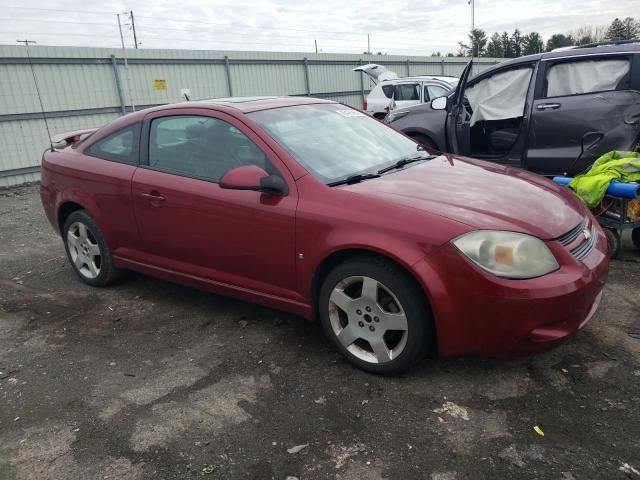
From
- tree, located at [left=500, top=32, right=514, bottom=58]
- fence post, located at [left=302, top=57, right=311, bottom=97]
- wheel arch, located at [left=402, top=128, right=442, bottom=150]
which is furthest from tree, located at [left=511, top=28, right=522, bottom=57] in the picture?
wheel arch, located at [left=402, top=128, right=442, bottom=150]

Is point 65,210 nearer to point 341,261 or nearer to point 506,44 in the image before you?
point 341,261

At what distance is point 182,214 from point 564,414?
2.61m

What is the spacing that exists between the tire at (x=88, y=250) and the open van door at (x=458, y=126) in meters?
4.14

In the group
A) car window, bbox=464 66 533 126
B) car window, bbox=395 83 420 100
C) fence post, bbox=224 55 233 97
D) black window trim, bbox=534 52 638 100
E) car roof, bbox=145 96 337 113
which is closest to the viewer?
car roof, bbox=145 96 337 113

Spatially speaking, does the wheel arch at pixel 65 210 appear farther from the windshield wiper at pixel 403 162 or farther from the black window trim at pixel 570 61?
the black window trim at pixel 570 61

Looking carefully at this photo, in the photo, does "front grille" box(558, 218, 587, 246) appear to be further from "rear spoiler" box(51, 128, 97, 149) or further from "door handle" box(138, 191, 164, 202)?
"rear spoiler" box(51, 128, 97, 149)

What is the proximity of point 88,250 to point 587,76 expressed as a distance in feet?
17.3

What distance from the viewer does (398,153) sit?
3816 millimetres

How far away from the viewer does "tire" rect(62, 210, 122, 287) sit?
4.38 meters

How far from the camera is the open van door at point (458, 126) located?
640 centimetres


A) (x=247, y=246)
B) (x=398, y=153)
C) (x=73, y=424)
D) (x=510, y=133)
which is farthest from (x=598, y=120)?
(x=73, y=424)

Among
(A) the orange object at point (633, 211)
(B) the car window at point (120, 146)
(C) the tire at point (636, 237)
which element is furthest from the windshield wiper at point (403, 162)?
(C) the tire at point (636, 237)

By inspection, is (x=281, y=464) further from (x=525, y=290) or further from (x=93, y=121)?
(x=93, y=121)

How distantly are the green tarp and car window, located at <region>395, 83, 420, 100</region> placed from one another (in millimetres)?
8772
